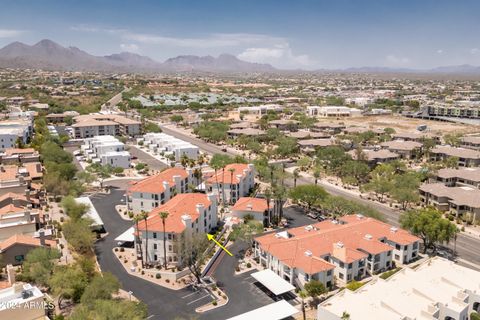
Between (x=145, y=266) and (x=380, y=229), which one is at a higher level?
(x=380, y=229)

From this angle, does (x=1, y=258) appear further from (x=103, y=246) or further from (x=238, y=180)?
(x=238, y=180)

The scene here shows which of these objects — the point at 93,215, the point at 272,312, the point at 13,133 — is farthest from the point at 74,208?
the point at 13,133

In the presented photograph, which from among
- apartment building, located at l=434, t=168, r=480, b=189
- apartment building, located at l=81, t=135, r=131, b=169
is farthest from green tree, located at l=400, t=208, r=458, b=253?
apartment building, located at l=81, t=135, r=131, b=169

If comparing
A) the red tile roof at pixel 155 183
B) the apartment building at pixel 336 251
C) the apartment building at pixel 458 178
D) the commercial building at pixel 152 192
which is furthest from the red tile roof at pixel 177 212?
the apartment building at pixel 458 178

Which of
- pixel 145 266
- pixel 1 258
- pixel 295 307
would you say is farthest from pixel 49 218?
pixel 295 307

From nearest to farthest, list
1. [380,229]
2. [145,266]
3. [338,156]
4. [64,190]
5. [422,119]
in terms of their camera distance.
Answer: [145,266], [380,229], [64,190], [338,156], [422,119]

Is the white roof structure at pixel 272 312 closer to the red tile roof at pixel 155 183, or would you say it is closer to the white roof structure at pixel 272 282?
the white roof structure at pixel 272 282

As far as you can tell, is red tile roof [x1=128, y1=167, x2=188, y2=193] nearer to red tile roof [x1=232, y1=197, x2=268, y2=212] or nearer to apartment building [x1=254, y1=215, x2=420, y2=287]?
red tile roof [x1=232, y1=197, x2=268, y2=212]
